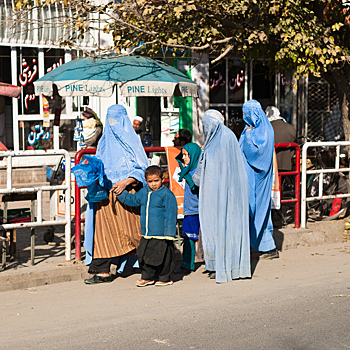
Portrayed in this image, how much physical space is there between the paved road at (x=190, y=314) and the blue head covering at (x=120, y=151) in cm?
116

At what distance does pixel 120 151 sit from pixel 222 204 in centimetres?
117

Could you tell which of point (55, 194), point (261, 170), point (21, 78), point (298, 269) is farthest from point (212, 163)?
point (21, 78)

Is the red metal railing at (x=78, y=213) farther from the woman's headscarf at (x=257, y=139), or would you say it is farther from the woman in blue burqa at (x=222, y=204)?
the woman's headscarf at (x=257, y=139)

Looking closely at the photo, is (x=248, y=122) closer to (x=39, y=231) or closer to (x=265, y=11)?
(x=265, y=11)

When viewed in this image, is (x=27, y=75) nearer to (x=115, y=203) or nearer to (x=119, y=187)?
(x=115, y=203)

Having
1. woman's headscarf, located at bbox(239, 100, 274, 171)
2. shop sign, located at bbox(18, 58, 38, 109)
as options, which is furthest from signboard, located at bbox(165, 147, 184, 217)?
shop sign, located at bbox(18, 58, 38, 109)

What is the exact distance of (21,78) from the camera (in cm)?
1164

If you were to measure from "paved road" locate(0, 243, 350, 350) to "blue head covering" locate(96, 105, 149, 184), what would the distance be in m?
1.16

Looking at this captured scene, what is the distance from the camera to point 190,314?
498 centimetres

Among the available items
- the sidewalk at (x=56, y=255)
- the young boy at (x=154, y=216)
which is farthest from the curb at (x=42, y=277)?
the young boy at (x=154, y=216)

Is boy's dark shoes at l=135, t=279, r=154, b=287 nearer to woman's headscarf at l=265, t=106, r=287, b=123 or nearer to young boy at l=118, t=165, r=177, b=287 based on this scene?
young boy at l=118, t=165, r=177, b=287

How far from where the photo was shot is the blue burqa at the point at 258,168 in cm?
684

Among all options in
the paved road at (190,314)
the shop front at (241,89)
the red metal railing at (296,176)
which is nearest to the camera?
the paved road at (190,314)

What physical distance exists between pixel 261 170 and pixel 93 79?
8.63 ft
